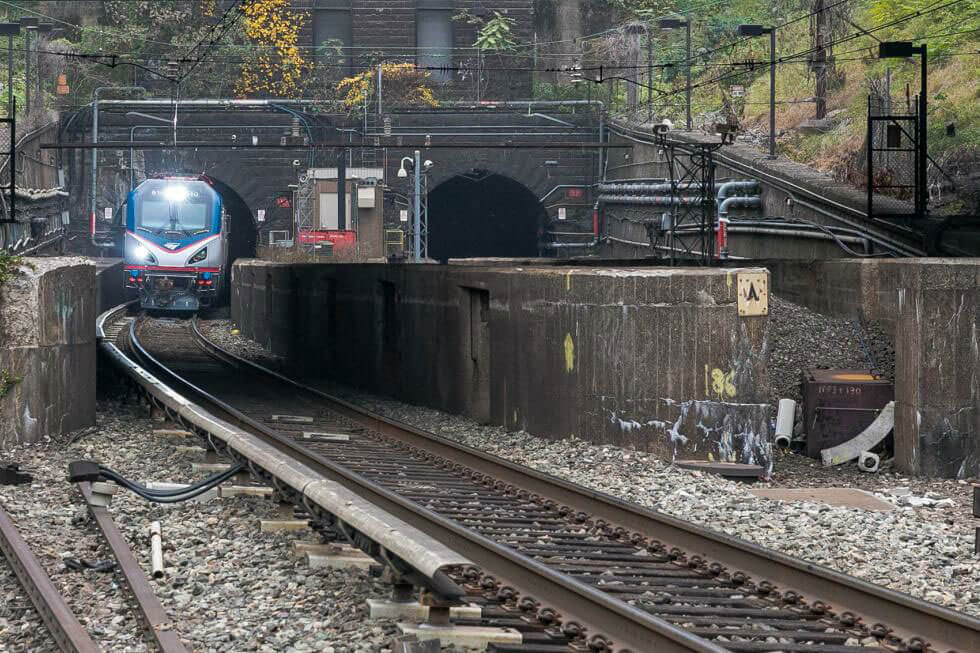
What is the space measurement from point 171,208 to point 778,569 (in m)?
36.2

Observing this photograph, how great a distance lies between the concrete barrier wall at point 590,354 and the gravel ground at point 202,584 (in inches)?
186

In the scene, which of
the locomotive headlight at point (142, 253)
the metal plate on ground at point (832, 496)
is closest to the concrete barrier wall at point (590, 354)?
the metal plate on ground at point (832, 496)

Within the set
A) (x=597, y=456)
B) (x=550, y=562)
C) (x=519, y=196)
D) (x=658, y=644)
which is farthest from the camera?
(x=519, y=196)

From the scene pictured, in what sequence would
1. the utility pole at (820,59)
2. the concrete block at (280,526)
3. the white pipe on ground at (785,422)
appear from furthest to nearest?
the utility pole at (820,59) → the white pipe on ground at (785,422) → the concrete block at (280,526)

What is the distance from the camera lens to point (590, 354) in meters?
15.1

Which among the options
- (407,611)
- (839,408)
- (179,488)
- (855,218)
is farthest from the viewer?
(855,218)

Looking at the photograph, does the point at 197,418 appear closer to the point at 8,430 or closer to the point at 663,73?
the point at 8,430

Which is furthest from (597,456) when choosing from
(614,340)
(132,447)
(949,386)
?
(132,447)

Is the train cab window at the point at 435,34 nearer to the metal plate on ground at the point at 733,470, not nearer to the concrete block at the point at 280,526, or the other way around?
the metal plate on ground at the point at 733,470

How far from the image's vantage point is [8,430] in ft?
46.0

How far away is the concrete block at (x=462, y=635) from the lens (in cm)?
691

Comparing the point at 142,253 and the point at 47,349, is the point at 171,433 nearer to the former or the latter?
the point at 47,349

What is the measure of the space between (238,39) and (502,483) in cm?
5044

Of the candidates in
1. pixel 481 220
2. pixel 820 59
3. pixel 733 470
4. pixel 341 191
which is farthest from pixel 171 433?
pixel 481 220
